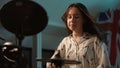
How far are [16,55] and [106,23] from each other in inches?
103

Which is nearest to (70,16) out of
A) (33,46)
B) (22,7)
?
(22,7)

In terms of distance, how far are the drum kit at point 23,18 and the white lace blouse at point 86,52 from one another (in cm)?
56

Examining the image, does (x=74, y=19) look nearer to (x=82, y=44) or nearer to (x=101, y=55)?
(x=82, y=44)

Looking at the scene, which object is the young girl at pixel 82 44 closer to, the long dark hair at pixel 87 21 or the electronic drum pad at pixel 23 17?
the long dark hair at pixel 87 21

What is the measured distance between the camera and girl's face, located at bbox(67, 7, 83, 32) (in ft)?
6.23

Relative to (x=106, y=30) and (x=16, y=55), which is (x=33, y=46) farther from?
(x=16, y=55)

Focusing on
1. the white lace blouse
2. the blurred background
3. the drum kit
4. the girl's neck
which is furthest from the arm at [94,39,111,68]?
the blurred background

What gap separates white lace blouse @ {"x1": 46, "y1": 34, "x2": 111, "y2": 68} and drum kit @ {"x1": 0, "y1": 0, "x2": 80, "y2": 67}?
0.56 metres

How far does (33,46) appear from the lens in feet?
11.1

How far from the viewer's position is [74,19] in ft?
6.26

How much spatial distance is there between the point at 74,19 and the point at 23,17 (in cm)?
66

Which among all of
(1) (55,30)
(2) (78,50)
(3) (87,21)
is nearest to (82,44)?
(2) (78,50)

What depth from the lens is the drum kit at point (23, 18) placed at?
1.27m

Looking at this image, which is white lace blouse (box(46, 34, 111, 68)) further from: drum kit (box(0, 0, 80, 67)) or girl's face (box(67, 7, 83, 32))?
drum kit (box(0, 0, 80, 67))
